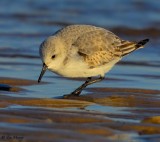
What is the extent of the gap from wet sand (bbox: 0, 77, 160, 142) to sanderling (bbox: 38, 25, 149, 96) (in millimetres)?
374

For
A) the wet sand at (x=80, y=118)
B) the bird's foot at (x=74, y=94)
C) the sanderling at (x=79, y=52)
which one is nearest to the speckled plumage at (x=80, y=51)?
the sanderling at (x=79, y=52)

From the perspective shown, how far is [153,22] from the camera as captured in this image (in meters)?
18.1

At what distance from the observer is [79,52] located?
Result: 920 centimetres

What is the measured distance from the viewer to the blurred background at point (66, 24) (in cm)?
1053

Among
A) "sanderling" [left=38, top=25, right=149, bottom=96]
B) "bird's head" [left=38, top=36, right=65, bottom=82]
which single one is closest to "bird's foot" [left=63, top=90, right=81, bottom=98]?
"sanderling" [left=38, top=25, right=149, bottom=96]

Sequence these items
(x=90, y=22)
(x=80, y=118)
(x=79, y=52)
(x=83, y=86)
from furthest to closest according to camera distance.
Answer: (x=90, y=22), (x=83, y=86), (x=79, y=52), (x=80, y=118)

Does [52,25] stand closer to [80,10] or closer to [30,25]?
[30,25]

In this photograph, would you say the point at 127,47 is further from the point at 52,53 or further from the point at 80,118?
the point at 80,118

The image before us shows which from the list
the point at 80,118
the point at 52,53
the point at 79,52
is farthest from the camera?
the point at 79,52

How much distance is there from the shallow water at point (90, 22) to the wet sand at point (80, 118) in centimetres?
3

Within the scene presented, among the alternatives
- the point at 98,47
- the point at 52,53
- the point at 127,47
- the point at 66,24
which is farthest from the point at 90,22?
the point at 52,53

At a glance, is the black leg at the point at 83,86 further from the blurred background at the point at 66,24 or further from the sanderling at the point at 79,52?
the blurred background at the point at 66,24

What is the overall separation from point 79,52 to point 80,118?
73.8 inches

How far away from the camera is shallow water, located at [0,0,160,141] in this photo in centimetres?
874
